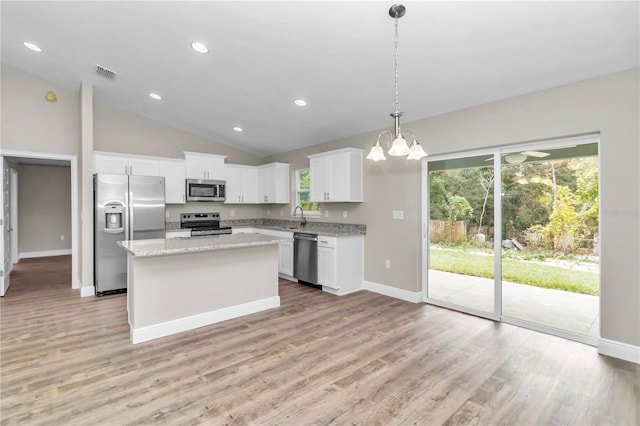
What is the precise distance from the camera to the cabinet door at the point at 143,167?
526 centimetres

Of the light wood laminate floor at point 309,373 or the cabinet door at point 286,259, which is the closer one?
the light wood laminate floor at point 309,373

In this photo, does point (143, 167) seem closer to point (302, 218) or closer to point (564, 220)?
point (302, 218)

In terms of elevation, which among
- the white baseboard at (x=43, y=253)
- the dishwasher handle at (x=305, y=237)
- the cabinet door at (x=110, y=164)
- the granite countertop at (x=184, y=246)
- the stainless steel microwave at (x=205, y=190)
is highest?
the cabinet door at (x=110, y=164)

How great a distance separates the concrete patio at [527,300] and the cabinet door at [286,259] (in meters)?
2.37

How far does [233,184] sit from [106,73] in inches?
113

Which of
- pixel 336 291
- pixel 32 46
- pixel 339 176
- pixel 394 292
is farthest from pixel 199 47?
pixel 394 292

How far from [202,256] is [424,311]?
112 inches

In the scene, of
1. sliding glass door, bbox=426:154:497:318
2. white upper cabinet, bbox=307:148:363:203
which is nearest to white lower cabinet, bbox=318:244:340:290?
white upper cabinet, bbox=307:148:363:203

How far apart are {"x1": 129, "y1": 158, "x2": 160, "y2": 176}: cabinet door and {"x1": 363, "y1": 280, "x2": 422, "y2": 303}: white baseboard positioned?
4166 millimetres

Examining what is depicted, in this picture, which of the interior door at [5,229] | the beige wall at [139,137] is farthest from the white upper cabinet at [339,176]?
the interior door at [5,229]

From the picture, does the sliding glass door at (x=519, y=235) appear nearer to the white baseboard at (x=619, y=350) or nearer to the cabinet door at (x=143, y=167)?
the white baseboard at (x=619, y=350)

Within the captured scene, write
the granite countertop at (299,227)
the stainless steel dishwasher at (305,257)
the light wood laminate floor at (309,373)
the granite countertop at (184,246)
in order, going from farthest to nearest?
the granite countertop at (299,227) < the stainless steel dishwasher at (305,257) < the granite countertop at (184,246) < the light wood laminate floor at (309,373)

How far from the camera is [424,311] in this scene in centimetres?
404

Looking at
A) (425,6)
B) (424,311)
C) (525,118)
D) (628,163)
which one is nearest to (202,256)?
(424,311)
